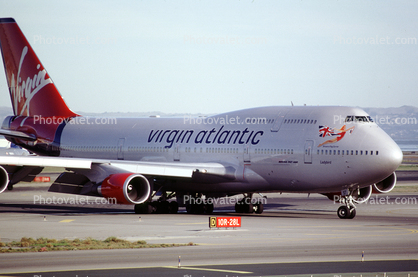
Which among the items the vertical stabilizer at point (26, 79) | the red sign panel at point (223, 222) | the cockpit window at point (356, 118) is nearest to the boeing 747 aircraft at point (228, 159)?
the cockpit window at point (356, 118)

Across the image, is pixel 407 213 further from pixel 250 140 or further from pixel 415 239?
pixel 415 239

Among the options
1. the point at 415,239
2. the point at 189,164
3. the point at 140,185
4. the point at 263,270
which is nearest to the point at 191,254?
the point at 263,270

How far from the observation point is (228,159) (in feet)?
112

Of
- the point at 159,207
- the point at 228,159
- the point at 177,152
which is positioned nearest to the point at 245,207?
the point at 228,159

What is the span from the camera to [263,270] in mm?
16312

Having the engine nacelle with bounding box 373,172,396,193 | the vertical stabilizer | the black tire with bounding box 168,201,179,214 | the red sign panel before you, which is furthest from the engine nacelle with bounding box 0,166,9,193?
the engine nacelle with bounding box 373,172,396,193

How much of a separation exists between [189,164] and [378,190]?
33.9 ft

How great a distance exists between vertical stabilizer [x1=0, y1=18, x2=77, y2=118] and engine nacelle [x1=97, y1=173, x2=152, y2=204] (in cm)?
1445

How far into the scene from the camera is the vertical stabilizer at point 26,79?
143 feet

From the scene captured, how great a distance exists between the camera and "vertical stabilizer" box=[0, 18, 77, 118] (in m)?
43.6

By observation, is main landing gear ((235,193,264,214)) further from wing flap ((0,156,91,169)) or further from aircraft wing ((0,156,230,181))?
wing flap ((0,156,91,169))

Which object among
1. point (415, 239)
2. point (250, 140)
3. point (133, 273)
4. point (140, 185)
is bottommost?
point (133, 273)

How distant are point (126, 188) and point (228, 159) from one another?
242 inches

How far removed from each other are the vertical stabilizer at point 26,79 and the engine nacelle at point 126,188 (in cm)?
1445
